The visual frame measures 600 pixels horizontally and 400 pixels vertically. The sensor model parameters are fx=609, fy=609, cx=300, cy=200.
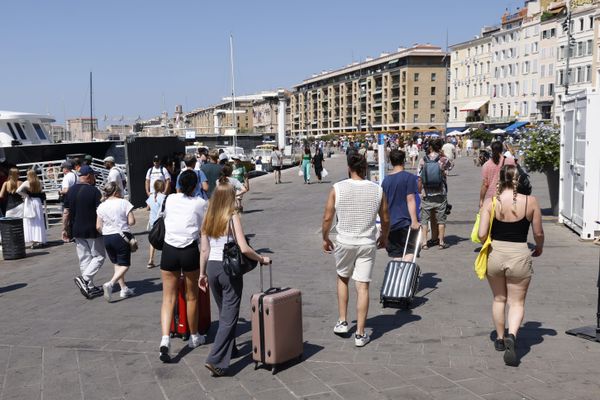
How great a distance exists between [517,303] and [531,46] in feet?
247

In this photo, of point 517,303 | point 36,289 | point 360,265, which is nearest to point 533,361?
point 517,303

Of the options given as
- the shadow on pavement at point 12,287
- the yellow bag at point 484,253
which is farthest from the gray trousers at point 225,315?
the shadow on pavement at point 12,287

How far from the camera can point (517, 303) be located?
17.0 ft

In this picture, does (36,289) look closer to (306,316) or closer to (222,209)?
(306,316)

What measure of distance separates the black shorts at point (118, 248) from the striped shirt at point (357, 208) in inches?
125

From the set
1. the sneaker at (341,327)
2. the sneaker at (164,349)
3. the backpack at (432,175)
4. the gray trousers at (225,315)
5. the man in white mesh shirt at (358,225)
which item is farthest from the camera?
the backpack at (432,175)

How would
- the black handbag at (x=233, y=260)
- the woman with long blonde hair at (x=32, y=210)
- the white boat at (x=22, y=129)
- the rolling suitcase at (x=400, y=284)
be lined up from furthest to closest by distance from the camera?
the white boat at (x=22, y=129) → the woman with long blonde hair at (x=32, y=210) → the rolling suitcase at (x=400, y=284) → the black handbag at (x=233, y=260)

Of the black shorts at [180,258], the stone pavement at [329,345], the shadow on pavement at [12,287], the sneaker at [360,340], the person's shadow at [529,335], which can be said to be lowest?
the shadow on pavement at [12,287]

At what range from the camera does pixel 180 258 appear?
5.51 m

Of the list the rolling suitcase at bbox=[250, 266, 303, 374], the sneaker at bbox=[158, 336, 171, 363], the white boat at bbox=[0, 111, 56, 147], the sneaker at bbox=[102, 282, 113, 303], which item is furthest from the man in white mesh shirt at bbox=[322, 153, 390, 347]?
the white boat at bbox=[0, 111, 56, 147]

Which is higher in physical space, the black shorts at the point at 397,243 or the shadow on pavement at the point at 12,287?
the black shorts at the point at 397,243

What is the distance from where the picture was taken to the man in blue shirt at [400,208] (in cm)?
707

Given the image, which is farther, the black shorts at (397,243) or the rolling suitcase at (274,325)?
the black shorts at (397,243)

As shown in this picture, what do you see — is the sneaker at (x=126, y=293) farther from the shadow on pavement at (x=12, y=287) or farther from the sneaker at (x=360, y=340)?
the sneaker at (x=360, y=340)
